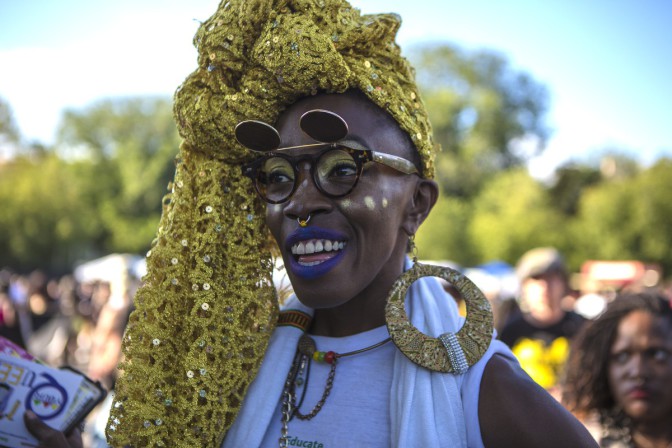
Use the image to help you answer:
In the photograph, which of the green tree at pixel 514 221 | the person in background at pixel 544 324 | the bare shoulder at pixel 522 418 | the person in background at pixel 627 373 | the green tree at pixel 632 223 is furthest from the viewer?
the green tree at pixel 514 221

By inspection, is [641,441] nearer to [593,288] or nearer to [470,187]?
[593,288]

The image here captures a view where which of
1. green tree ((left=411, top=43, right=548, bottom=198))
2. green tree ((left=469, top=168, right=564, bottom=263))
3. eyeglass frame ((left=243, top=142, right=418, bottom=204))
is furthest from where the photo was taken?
green tree ((left=411, top=43, right=548, bottom=198))

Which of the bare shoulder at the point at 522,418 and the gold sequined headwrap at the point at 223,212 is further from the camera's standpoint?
the gold sequined headwrap at the point at 223,212

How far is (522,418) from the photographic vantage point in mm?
1606

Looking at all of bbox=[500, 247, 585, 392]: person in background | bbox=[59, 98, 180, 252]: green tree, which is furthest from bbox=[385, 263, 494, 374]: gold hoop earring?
bbox=[59, 98, 180, 252]: green tree

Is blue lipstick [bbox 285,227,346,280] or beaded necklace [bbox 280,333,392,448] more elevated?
blue lipstick [bbox 285,227,346,280]

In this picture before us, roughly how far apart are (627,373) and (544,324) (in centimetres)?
195

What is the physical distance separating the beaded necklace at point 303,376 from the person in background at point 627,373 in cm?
163

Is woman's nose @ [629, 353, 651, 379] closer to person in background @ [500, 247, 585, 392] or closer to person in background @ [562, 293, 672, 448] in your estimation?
person in background @ [562, 293, 672, 448]

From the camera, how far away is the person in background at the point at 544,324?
4.46 metres

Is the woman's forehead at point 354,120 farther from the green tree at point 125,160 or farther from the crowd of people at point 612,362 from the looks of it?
the green tree at point 125,160

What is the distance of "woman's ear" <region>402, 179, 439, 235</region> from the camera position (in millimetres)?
2014

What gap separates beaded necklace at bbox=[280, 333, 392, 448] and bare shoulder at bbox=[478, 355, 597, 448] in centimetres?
39

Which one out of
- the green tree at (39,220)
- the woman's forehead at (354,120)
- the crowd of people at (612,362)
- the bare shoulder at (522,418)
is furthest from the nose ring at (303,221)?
the green tree at (39,220)
